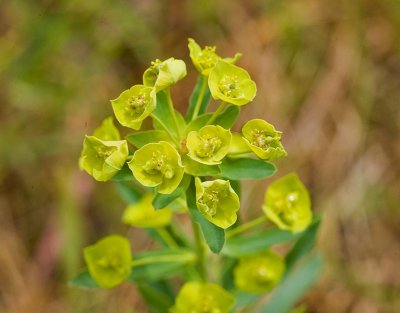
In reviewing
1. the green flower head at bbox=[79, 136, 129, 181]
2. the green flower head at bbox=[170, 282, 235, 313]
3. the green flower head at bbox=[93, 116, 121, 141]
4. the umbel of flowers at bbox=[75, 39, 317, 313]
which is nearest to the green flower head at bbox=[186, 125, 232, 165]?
the umbel of flowers at bbox=[75, 39, 317, 313]

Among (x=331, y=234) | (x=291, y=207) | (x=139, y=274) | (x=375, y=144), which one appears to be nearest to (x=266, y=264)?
(x=291, y=207)

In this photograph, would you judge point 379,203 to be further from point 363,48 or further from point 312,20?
point 312,20

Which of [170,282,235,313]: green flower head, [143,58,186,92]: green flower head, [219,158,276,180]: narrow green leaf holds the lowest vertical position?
[170,282,235,313]: green flower head

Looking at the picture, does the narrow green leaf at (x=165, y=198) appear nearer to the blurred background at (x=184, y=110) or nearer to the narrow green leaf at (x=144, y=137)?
the narrow green leaf at (x=144, y=137)

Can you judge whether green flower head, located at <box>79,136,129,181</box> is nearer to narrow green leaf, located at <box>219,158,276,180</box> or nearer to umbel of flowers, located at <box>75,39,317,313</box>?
umbel of flowers, located at <box>75,39,317,313</box>

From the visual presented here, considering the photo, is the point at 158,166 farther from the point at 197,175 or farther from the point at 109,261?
the point at 109,261

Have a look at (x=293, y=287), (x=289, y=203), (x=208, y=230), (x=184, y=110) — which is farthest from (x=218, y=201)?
(x=184, y=110)
